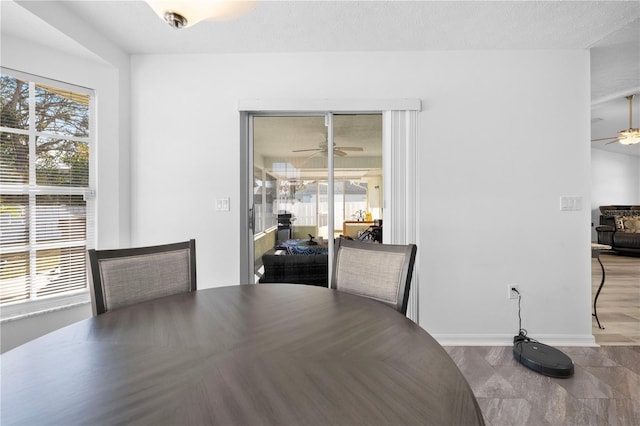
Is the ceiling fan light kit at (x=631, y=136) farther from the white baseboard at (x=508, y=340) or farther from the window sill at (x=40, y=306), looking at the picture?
the window sill at (x=40, y=306)

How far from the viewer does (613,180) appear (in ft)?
22.2

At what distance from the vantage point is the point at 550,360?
75.3 inches

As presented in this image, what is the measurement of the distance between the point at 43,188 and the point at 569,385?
393cm

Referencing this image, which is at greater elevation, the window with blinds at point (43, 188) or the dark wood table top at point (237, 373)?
the window with blinds at point (43, 188)

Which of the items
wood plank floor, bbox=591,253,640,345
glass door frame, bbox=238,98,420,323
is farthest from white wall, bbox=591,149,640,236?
glass door frame, bbox=238,98,420,323

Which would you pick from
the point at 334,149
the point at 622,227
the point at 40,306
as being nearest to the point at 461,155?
the point at 334,149

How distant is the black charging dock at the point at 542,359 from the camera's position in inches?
72.4

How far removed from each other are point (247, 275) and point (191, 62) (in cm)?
197

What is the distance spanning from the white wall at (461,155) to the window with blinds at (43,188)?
379mm

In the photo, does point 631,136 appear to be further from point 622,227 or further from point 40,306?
point 40,306

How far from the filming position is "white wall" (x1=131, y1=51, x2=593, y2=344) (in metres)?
2.29

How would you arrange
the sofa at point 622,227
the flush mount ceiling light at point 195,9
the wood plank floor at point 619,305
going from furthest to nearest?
the sofa at point 622,227
the wood plank floor at point 619,305
the flush mount ceiling light at point 195,9

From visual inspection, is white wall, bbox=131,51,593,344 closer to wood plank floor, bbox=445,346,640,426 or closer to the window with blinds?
wood plank floor, bbox=445,346,640,426

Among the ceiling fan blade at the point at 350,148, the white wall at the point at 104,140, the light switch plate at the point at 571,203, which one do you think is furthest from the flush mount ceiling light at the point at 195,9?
the light switch plate at the point at 571,203
